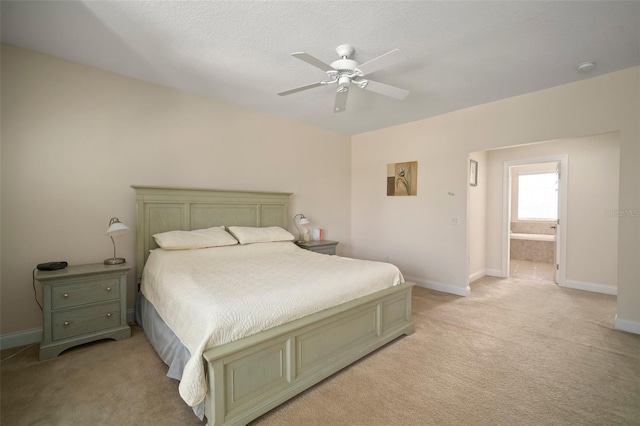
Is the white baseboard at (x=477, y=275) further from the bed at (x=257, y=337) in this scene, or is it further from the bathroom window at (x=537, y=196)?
the bathroom window at (x=537, y=196)

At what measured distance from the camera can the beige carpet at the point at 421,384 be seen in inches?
68.2

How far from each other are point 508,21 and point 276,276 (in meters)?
2.62

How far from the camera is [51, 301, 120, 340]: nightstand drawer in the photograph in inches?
93.9

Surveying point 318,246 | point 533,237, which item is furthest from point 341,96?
point 533,237

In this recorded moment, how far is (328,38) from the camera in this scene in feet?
7.49

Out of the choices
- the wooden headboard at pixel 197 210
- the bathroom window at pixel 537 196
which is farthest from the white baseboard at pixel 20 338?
the bathroom window at pixel 537 196

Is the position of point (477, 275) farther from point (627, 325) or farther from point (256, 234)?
point (256, 234)

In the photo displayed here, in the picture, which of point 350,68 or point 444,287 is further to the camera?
point 444,287

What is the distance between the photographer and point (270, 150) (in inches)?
171

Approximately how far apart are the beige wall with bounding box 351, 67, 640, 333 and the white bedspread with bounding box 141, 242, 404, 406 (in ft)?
6.35

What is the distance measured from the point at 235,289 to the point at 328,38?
2.05m

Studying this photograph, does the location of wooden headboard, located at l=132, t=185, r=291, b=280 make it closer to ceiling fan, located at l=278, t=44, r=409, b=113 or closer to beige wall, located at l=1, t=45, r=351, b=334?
beige wall, located at l=1, t=45, r=351, b=334

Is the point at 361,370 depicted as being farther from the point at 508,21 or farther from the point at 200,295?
the point at 508,21

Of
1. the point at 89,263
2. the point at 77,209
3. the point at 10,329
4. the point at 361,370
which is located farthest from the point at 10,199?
the point at 361,370
